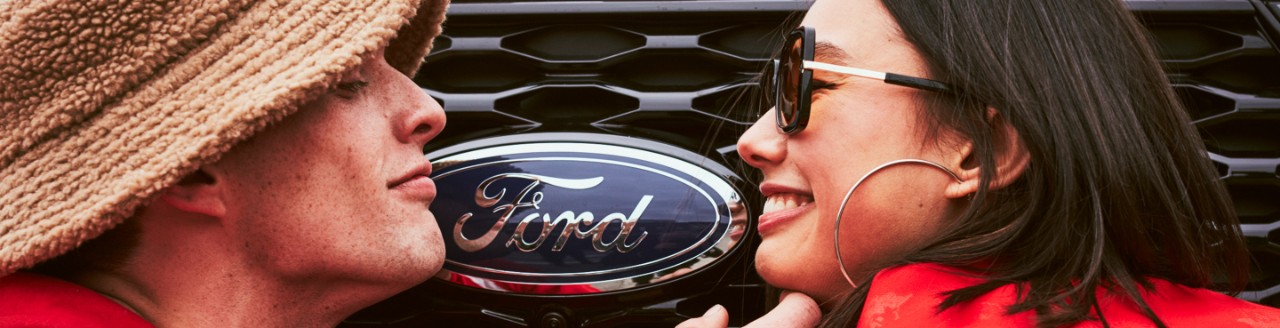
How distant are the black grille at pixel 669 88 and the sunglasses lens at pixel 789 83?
4.3 inches

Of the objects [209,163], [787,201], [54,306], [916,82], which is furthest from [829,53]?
[54,306]

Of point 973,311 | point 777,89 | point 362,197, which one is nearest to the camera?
point 973,311

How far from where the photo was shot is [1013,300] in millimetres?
1546

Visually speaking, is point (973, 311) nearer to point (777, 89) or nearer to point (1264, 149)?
point (777, 89)

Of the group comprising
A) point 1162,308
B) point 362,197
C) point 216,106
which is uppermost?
point 216,106

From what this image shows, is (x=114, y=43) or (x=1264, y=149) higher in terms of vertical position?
(x=114, y=43)

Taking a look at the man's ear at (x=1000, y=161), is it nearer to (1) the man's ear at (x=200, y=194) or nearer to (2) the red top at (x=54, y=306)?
(1) the man's ear at (x=200, y=194)

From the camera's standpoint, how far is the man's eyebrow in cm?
184

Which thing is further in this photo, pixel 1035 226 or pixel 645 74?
pixel 645 74

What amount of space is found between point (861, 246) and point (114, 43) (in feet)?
4.33

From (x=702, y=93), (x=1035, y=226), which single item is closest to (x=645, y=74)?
(x=702, y=93)

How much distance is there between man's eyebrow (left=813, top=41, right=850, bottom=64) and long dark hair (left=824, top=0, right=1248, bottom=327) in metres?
0.12

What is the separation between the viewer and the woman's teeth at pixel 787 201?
191 cm

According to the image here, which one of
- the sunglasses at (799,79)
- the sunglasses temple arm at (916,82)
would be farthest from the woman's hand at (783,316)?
the sunglasses temple arm at (916,82)
